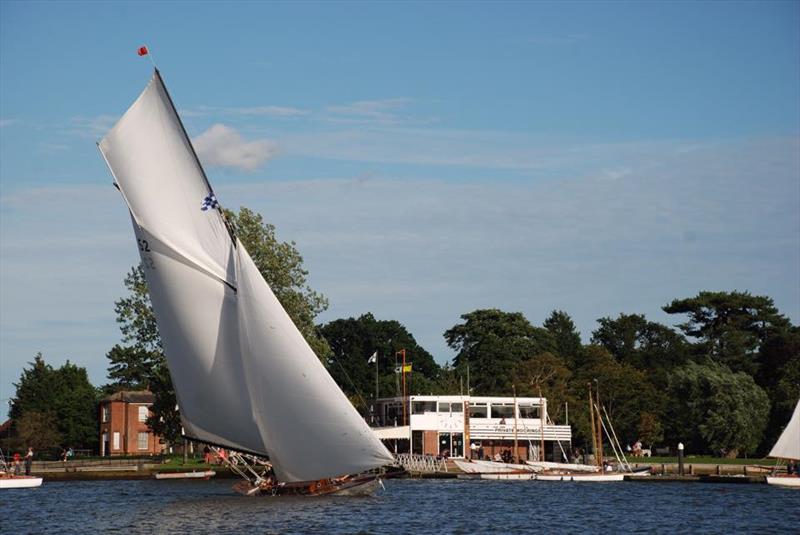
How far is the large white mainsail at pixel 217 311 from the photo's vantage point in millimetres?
48688

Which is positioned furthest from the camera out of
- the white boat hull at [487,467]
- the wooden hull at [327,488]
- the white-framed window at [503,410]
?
the white-framed window at [503,410]

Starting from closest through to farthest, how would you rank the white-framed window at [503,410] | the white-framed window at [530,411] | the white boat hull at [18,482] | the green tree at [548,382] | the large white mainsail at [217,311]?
1. the large white mainsail at [217,311]
2. the white boat hull at [18,482]
3. the white-framed window at [530,411]
4. the white-framed window at [503,410]
5. the green tree at [548,382]

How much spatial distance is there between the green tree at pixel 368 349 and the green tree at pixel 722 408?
169 feet

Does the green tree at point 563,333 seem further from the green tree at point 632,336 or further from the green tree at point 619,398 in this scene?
the green tree at point 619,398

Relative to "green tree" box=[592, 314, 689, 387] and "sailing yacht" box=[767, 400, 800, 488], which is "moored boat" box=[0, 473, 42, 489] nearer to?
"sailing yacht" box=[767, 400, 800, 488]

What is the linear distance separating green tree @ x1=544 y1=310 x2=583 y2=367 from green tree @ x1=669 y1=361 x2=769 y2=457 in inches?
2041

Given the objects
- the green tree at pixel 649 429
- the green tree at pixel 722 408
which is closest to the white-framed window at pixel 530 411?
the green tree at pixel 722 408

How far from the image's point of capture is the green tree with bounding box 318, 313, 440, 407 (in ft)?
483

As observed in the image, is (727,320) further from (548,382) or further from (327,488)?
(327,488)

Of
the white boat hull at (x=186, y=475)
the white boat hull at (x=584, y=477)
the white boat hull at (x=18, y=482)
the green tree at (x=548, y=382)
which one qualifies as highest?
the green tree at (x=548, y=382)

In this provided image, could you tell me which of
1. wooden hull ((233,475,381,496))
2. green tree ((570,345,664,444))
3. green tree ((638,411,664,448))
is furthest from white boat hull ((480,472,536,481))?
wooden hull ((233,475,381,496))

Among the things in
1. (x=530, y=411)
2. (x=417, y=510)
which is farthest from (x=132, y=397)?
(x=417, y=510)

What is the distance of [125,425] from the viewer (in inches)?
4710

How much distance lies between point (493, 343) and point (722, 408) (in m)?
48.1
